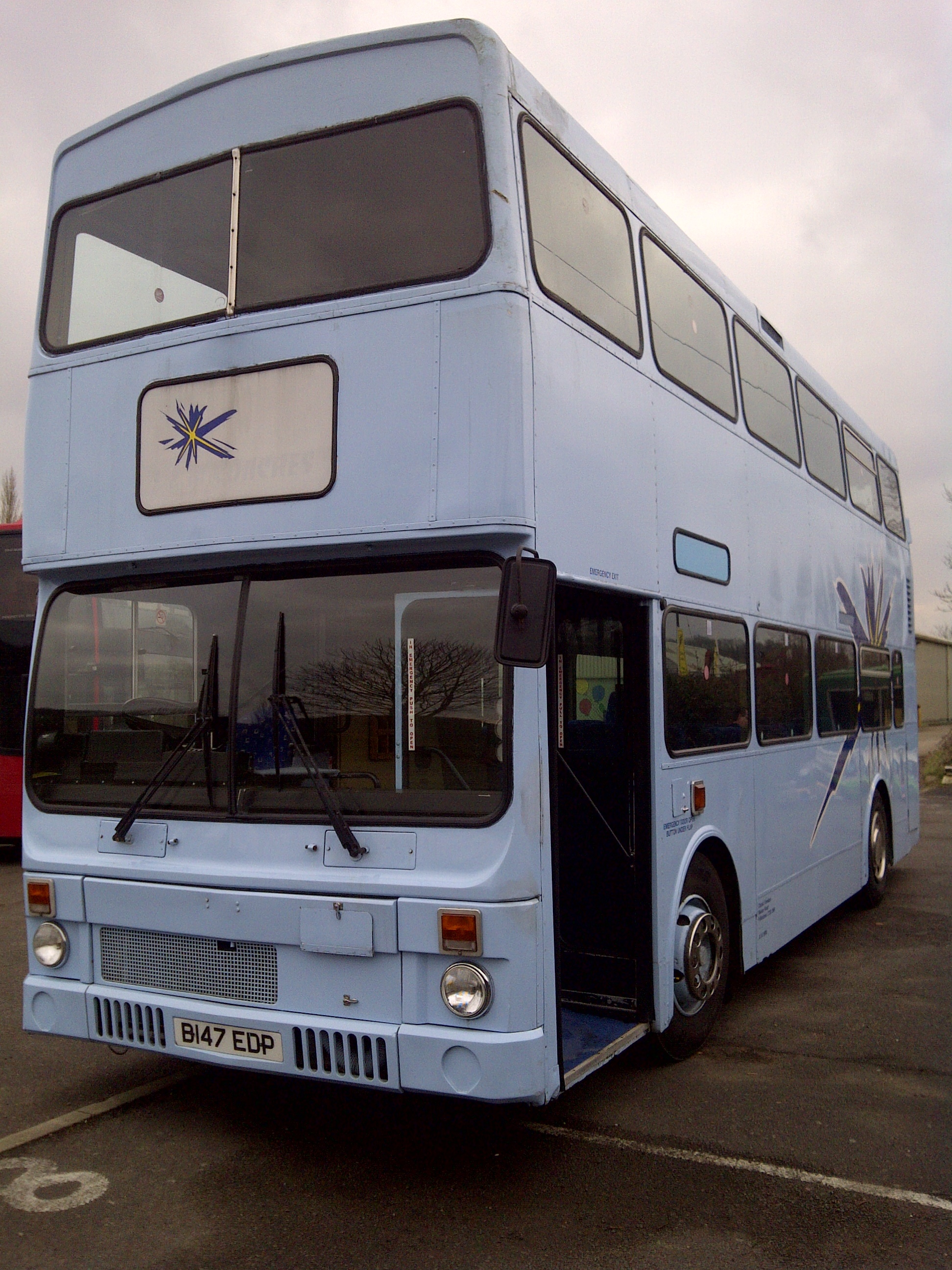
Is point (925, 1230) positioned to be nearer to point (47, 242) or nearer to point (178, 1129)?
point (178, 1129)

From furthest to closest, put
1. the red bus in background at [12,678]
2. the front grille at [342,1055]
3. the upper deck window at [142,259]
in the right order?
1. the red bus in background at [12,678]
2. the upper deck window at [142,259]
3. the front grille at [342,1055]

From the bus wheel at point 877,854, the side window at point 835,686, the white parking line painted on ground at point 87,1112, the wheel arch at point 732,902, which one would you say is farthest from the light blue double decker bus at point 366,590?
the bus wheel at point 877,854

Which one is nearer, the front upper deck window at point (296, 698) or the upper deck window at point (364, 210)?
the front upper deck window at point (296, 698)

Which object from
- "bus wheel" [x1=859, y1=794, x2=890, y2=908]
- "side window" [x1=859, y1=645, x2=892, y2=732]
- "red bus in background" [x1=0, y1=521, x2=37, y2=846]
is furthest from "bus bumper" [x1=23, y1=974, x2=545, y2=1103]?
"red bus in background" [x1=0, y1=521, x2=37, y2=846]

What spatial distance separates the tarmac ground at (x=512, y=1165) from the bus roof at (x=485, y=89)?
13.8ft

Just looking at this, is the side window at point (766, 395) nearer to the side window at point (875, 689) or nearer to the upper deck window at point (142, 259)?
the side window at point (875, 689)

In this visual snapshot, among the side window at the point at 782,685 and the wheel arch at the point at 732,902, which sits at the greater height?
the side window at the point at 782,685

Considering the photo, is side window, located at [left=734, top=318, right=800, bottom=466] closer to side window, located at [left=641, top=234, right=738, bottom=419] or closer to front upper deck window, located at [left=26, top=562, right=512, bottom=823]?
side window, located at [left=641, top=234, right=738, bottom=419]

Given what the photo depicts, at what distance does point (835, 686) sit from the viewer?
8.97 metres

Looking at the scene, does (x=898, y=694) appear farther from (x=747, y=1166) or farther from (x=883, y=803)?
(x=747, y=1166)

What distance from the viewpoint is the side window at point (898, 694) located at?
11320 mm

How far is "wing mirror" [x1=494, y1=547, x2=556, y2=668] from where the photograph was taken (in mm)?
4004

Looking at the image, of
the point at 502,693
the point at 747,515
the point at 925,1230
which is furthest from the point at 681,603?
the point at 925,1230

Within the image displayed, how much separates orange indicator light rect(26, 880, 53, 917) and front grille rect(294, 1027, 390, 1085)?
4.30 feet
